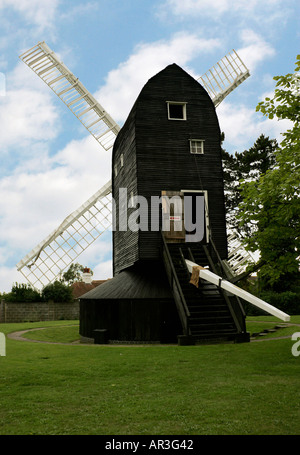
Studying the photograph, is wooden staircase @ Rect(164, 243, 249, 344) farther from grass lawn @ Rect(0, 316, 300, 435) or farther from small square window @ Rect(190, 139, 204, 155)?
small square window @ Rect(190, 139, 204, 155)

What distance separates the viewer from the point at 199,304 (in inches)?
662

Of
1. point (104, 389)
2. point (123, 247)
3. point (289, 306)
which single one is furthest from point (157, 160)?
point (289, 306)

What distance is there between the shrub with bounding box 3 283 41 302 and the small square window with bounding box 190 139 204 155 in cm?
2350

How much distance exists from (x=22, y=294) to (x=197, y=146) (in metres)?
24.1

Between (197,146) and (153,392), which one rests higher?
(197,146)

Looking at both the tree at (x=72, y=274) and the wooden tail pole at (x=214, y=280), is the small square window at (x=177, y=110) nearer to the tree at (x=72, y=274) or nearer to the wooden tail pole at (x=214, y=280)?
the wooden tail pole at (x=214, y=280)

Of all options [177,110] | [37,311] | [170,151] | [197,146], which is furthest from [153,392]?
[37,311]

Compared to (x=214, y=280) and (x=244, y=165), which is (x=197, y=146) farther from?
(x=244, y=165)

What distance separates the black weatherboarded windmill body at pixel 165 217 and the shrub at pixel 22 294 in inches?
685

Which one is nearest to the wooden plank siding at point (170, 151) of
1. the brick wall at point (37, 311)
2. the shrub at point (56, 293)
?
the shrub at point (56, 293)

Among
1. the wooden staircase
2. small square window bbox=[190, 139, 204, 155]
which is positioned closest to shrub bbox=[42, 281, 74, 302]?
the wooden staircase

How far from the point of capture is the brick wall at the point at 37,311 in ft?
119

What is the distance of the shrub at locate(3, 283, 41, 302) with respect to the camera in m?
37.2
